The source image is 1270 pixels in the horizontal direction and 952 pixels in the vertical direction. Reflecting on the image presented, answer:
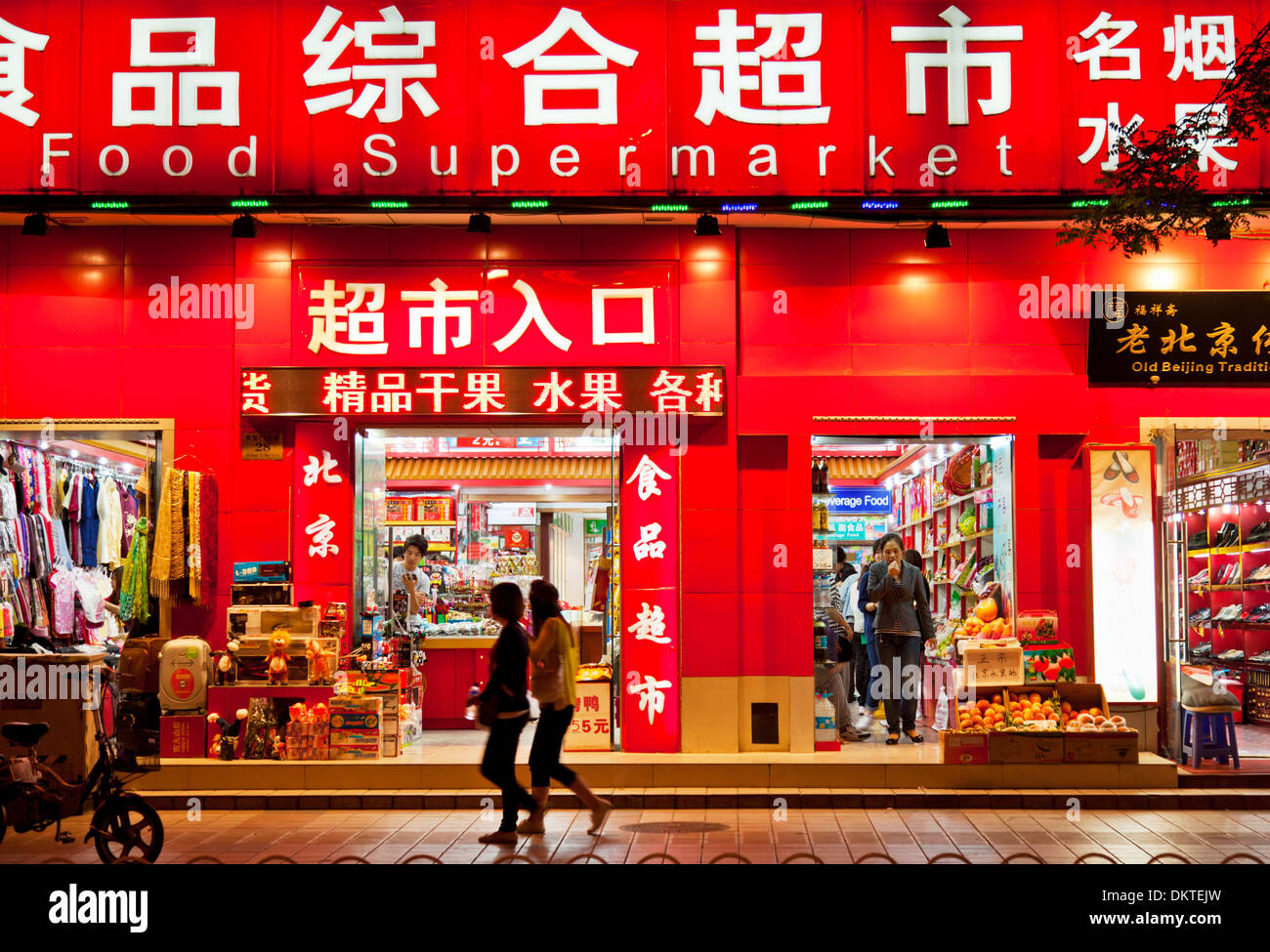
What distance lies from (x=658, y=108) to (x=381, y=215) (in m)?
2.62

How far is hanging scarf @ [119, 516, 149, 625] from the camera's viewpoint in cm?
1109

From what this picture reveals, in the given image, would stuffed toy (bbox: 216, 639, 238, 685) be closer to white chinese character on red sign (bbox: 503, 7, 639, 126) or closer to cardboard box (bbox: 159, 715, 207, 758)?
cardboard box (bbox: 159, 715, 207, 758)

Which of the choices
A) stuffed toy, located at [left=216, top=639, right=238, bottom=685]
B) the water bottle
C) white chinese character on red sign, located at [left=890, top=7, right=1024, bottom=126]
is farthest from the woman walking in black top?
white chinese character on red sign, located at [left=890, top=7, right=1024, bottom=126]

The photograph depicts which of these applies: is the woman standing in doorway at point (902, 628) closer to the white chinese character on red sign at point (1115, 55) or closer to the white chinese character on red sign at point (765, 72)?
the white chinese character on red sign at point (765, 72)

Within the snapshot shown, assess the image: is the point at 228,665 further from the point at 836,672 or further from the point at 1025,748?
the point at 1025,748

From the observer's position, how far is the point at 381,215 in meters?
11.1

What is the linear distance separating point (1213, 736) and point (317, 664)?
7.53 meters

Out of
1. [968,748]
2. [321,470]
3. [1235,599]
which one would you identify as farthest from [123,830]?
[1235,599]

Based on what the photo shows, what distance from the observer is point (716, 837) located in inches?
339

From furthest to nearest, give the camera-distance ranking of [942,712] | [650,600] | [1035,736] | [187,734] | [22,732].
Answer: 1. [942,712]
2. [650,600]
3. [187,734]
4. [1035,736]
5. [22,732]

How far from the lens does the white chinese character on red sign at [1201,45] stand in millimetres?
10719

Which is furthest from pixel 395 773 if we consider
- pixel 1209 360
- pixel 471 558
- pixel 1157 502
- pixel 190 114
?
pixel 1209 360

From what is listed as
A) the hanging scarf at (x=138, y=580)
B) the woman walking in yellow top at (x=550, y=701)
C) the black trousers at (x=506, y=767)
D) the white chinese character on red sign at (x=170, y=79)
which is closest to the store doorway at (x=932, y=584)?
the woman walking in yellow top at (x=550, y=701)

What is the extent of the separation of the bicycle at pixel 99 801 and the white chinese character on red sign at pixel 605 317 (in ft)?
16.9
